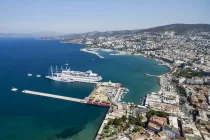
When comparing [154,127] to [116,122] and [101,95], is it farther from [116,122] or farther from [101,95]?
[101,95]

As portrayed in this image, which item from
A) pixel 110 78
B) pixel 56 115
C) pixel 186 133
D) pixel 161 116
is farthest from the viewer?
pixel 110 78

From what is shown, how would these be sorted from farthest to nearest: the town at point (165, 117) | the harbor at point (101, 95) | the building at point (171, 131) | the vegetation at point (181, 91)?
the vegetation at point (181, 91), the harbor at point (101, 95), the town at point (165, 117), the building at point (171, 131)

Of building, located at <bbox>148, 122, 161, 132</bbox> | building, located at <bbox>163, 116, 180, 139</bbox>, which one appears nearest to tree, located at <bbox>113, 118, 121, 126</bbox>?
building, located at <bbox>148, 122, 161, 132</bbox>

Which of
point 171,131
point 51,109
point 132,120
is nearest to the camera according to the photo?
point 171,131

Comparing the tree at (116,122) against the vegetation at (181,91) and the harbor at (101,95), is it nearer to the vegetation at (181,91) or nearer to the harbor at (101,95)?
the harbor at (101,95)

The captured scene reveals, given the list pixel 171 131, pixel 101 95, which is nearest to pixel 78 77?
pixel 101 95

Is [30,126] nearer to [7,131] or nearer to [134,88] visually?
[7,131]

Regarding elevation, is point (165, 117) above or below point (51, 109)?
above

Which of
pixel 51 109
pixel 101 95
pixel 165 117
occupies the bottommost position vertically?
pixel 51 109

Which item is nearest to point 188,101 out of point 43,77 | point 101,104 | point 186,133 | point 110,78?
point 186,133

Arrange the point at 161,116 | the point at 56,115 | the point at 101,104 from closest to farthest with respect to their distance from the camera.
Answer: the point at 161,116 < the point at 56,115 < the point at 101,104

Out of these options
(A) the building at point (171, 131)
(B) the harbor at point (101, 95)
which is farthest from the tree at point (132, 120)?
(B) the harbor at point (101, 95)
